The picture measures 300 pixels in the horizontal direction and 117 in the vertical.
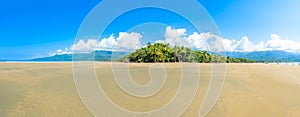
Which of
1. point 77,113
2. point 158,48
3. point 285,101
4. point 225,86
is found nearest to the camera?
point 77,113

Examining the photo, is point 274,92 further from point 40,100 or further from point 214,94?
point 40,100

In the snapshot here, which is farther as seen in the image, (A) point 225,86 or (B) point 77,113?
(A) point 225,86

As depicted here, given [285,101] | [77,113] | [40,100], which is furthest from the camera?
[285,101]

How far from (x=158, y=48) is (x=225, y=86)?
23.7 metres

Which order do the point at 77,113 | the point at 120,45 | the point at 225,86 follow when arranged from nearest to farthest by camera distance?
the point at 77,113
the point at 120,45
the point at 225,86

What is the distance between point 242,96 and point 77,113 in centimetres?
453

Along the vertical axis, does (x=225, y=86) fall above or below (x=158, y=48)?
below

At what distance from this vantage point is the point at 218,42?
6.29 metres

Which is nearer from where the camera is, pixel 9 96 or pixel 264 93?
pixel 9 96

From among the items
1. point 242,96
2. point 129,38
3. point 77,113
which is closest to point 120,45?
point 129,38

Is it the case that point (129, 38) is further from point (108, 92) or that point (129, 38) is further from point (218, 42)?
point (218, 42)

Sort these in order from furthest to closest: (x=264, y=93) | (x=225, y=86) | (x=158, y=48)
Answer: (x=158, y=48), (x=225, y=86), (x=264, y=93)

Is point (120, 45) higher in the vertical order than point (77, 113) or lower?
higher

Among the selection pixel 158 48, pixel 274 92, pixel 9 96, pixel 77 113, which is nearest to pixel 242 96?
A: pixel 274 92
